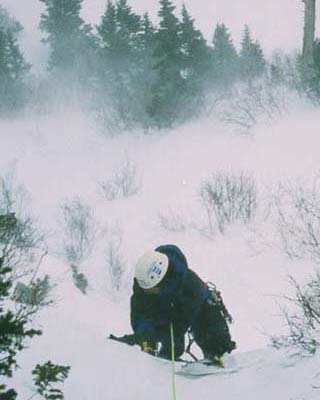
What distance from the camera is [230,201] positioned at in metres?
14.2

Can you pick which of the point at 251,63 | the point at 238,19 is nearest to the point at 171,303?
the point at 251,63

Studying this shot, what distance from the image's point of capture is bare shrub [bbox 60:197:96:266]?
14961mm

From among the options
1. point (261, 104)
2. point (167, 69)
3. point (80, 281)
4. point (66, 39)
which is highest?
point (66, 39)

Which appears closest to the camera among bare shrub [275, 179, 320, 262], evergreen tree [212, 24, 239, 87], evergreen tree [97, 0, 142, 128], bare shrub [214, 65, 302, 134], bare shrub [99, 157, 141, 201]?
bare shrub [275, 179, 320, 262]

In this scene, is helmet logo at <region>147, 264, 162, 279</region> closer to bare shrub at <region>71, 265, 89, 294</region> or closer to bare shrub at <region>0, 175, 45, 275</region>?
bare shrub at <region>0, 175, 45, 275</region>

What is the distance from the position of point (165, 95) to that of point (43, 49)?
15888 millimetres

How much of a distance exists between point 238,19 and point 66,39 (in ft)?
35.2

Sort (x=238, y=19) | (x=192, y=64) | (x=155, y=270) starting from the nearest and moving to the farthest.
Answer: (x=155, y=270) → (x=192, y=64) → (x=238, y=19)

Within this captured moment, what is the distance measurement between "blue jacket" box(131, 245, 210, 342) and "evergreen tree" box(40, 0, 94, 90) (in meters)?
25.5

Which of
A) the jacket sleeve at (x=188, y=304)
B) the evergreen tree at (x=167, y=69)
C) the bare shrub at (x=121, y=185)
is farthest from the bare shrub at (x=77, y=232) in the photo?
the jacket sleeve at (x=188, y=304)

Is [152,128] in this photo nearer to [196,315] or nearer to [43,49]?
[43,49]

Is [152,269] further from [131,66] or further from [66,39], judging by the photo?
[66,39]

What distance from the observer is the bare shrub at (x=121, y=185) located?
1832 cm

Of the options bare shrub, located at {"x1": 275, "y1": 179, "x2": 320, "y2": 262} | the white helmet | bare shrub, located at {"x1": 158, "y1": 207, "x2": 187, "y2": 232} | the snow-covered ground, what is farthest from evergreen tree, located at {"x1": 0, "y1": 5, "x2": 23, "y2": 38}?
the white helmet
